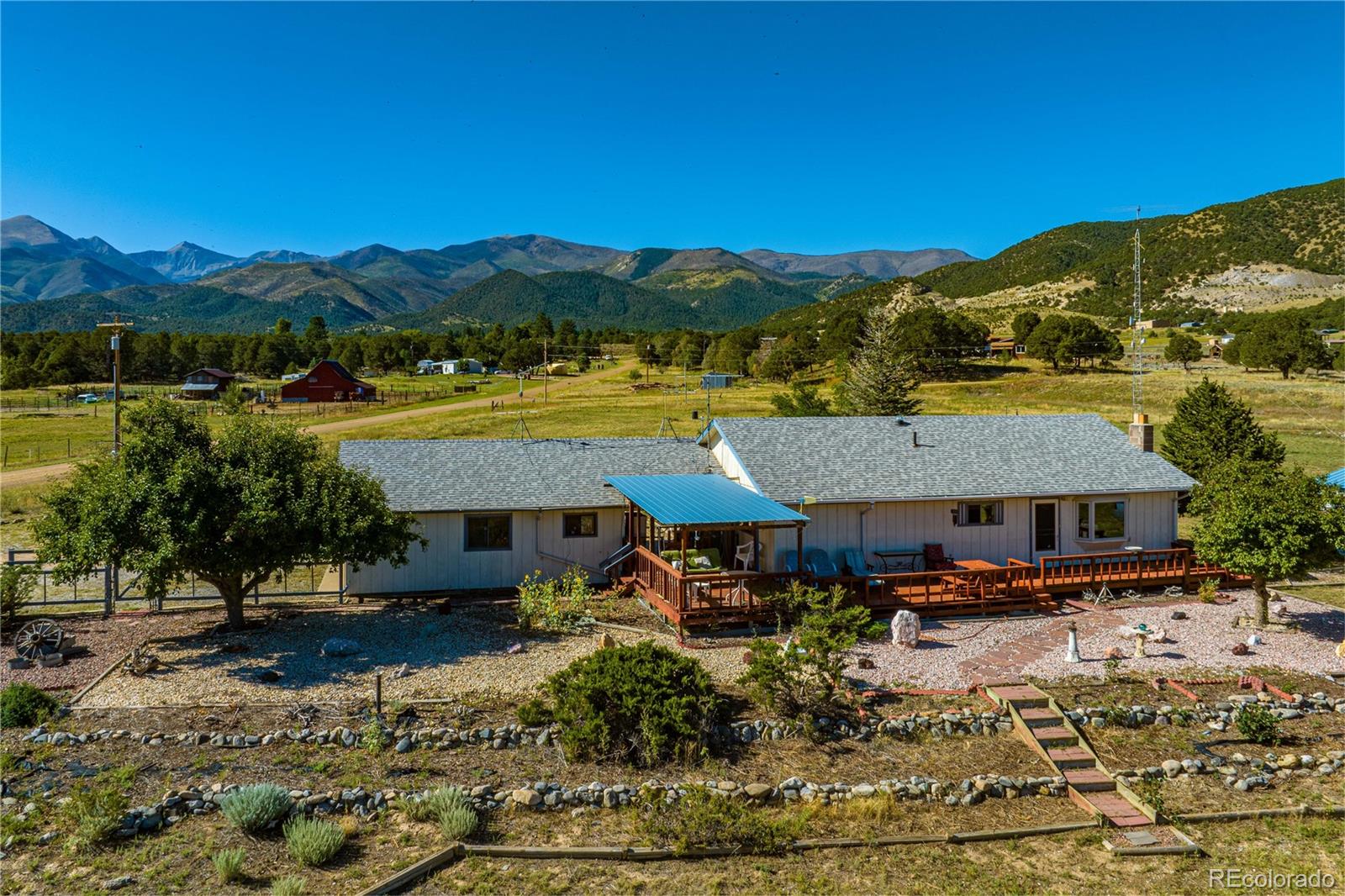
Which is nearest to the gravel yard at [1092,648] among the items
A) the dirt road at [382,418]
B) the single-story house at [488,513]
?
the single-story house at [488,513]

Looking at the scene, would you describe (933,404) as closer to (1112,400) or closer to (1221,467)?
(1112,400)

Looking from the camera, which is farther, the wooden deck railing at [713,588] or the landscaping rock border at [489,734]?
the wooden deck railing at [713,588]

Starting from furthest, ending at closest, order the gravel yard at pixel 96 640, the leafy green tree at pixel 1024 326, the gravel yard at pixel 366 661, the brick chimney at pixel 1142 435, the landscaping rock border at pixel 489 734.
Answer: the leafy green tree at pixel 1024 326
the brick chimney at pixel 1142 435
the gravel yard at pixel 96 640
the gravel yard at pixel 366 661
the landscaping rock border at pixel 489 734

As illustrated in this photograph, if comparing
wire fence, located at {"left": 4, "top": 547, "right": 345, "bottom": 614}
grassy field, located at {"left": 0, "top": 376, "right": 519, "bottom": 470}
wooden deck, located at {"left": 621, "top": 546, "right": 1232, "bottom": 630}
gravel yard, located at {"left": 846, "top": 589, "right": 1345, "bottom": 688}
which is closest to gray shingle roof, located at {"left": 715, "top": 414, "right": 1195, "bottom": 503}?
wooden deck, located at {"left": 621, "top": 546, "right": 1232, "bottom": 630}

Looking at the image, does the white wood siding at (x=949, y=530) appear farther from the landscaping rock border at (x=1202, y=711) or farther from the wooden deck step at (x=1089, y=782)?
the wooden deck step at (x=1089, y=782)

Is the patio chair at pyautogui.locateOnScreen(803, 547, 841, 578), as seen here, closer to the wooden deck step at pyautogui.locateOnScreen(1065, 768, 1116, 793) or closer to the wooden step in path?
the wooden step in path

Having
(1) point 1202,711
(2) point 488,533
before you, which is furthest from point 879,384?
(1) point 1202,711

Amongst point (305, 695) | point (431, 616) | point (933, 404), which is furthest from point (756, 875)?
point (933, 404)
